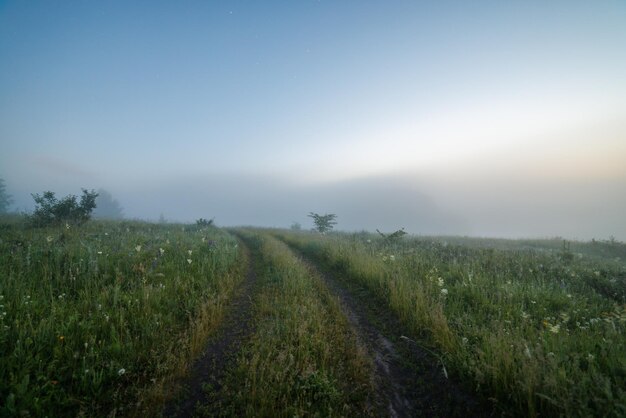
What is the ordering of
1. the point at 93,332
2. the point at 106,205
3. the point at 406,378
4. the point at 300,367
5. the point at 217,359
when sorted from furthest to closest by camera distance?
1. the point at 106,205
2. the point at 217,359
3. the point at 93,332
4. the point at 406,378
5. the point at 300,367

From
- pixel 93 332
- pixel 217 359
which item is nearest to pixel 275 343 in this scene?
pixel 217 359

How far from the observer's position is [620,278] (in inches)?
370

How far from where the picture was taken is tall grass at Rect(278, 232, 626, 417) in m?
3.30

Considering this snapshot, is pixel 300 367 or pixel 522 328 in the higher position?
pixel 522 328

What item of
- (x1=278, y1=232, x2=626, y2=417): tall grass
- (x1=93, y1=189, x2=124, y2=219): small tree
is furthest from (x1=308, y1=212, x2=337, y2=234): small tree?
(x1=93, y1=189, x2=124, y2=219): small tree

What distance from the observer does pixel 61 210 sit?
17.0 meters

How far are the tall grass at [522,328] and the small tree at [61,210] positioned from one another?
18460 millimetres

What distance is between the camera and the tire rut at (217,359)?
3.65 metres

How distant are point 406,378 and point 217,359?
323 cm

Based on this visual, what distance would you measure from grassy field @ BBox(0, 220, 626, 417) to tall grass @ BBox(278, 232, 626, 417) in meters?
0.03

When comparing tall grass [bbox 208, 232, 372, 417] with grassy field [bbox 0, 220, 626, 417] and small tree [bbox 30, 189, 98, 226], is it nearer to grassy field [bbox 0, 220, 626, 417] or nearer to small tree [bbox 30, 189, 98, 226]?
grassy field [bbox 0, 220, 626, 417]

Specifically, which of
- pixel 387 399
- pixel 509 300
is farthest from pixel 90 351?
pixel 509 300

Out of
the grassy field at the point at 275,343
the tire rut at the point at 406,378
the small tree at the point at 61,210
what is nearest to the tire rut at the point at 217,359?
the grassy field at the point at 275,343

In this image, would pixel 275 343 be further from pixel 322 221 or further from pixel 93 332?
pixel 322 221
